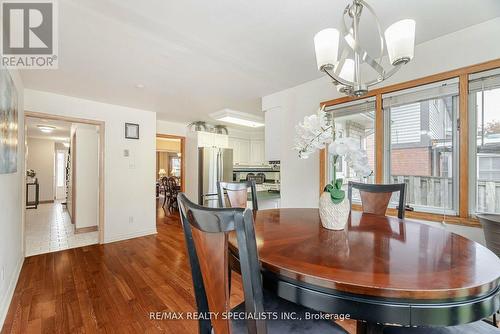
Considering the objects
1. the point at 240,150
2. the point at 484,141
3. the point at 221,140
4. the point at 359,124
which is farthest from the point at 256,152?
the point at 484,141

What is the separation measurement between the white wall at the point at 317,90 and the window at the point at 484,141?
7.8 inches

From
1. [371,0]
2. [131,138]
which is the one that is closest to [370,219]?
[371,0]

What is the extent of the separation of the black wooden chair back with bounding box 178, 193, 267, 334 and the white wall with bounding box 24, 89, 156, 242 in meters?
3.55

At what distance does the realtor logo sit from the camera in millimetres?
1554

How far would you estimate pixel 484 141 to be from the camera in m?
1.76

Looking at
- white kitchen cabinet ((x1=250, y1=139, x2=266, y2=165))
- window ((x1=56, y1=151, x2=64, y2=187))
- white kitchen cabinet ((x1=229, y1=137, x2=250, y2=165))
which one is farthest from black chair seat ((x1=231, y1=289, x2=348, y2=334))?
window ((x1=56, y1=151, x2=64, y2=187))

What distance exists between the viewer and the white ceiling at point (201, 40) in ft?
5.09

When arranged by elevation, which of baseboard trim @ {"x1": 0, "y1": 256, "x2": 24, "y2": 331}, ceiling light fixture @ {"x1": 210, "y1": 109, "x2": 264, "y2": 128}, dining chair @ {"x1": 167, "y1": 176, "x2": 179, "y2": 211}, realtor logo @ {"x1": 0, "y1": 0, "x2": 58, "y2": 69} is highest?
realtor logo @ {"x1": 0, "y1": 0, "x2": 58, "y2": 69}

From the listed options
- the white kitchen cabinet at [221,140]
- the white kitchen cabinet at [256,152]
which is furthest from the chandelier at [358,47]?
the white kitchen cabinet at [256,152]

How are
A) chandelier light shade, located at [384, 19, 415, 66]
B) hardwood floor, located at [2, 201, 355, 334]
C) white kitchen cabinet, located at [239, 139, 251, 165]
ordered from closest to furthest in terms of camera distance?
chandelier light shade, located at [384, 19, 415, 66]
hardwood floor, located at [2, 201, 355, 334]
white kitchen cabinet, located at [239, 139, 251, 165]

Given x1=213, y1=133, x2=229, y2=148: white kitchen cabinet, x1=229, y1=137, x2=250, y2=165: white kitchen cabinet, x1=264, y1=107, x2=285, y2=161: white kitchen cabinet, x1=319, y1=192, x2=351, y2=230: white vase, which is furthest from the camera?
x1=229, y1=137, x2=250, y2=165: white kitchen cabinet

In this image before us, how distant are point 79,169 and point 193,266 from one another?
4587 millimetres

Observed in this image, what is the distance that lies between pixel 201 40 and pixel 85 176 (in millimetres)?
3920

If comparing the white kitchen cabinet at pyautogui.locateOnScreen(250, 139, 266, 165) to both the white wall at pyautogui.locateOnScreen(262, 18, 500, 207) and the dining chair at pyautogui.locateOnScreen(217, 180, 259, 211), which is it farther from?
the dining chair at pyautogui.locateOnScreen(217, 180, 259, 211)
